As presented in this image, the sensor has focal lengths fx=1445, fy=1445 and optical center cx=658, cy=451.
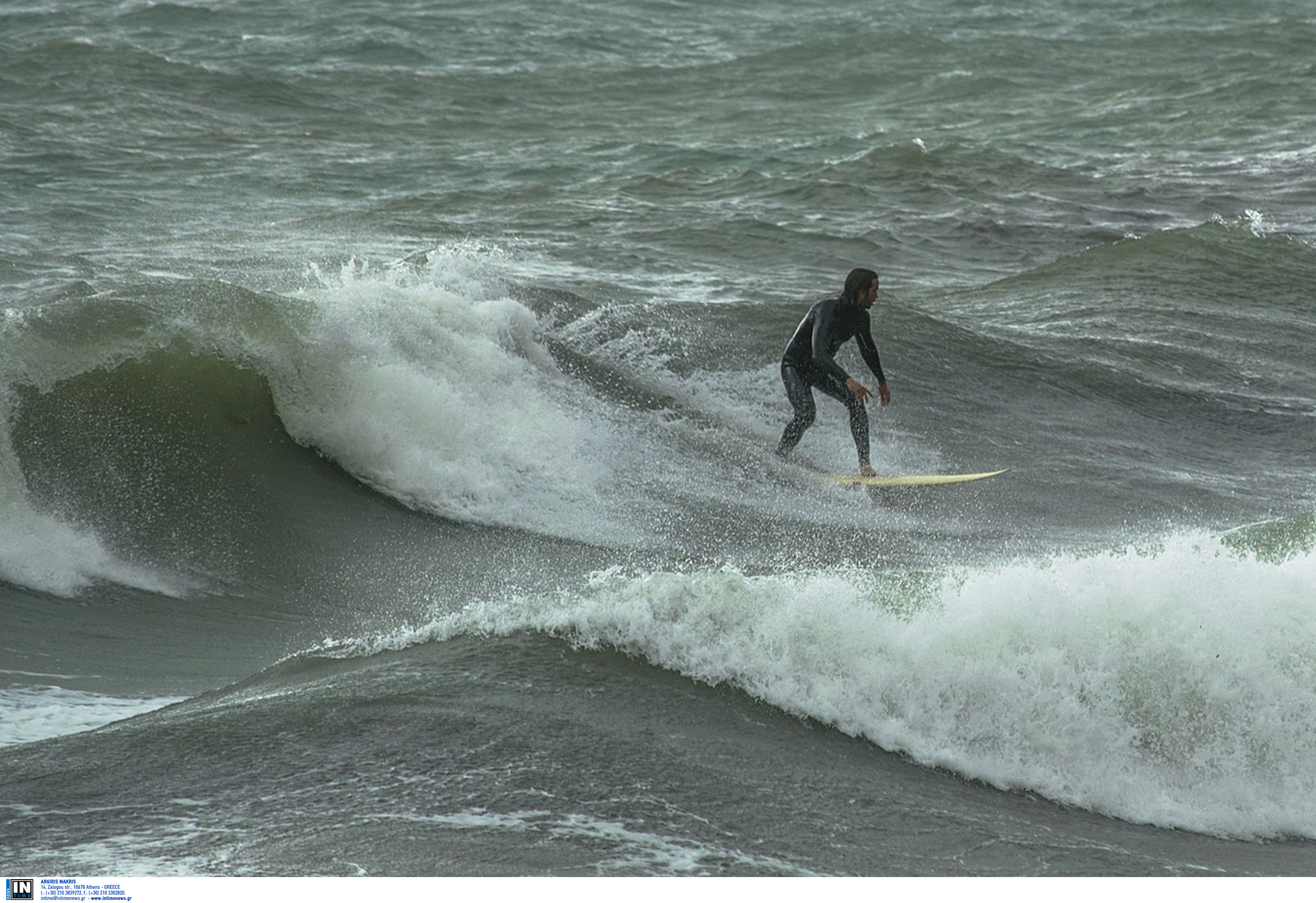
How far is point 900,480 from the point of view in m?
9.77

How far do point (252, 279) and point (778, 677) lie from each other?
8148mm

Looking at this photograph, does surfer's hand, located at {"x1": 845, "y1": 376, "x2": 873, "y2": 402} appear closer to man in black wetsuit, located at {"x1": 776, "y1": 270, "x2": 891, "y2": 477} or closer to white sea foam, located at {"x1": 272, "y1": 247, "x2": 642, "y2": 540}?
man in black wetsuit, located at {"x1": 776, "y1": 270, "x2": 891, "y2": 477}

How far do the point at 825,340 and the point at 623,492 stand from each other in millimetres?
1663

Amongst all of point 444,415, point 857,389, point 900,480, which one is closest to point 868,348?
point 857,389


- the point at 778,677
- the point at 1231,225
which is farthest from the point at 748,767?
the point at 1231,225

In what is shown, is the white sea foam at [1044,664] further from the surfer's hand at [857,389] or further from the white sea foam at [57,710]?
the surfer's hand at [857,389]

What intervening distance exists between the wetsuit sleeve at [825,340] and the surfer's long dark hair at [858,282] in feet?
0.71

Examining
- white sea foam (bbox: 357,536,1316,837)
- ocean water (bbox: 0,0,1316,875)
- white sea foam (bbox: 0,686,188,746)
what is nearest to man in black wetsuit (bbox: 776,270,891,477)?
ocean water (bbox: 0,0,1316,875)

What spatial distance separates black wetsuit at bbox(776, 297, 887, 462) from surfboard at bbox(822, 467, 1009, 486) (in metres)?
0.15

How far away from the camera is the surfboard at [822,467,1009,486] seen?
966 centimetres

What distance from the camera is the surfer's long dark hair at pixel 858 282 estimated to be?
358 inches

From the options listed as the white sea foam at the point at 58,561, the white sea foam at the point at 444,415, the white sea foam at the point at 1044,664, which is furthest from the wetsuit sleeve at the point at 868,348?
the white sea foam at the point at 58,561

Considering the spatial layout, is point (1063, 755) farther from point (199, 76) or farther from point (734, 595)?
point (199, 76)

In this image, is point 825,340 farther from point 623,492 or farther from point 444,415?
point 444,415
